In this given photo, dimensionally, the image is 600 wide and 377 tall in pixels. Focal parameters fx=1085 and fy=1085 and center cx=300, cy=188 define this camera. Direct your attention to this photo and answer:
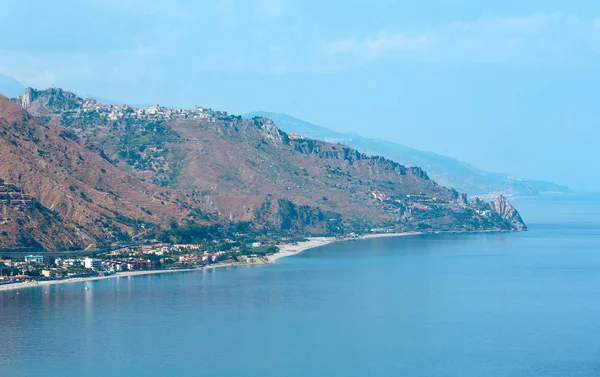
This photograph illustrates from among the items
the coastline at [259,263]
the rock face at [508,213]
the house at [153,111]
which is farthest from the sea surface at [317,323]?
the house at [153,111]

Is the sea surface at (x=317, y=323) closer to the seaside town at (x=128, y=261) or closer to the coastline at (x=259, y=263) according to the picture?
the coastline at (x=259, y=263)

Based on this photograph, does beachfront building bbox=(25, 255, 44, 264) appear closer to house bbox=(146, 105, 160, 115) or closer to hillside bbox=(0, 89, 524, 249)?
hillside bbox=(0, 89, 524, 249)

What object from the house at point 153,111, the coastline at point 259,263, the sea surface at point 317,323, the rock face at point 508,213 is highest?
the house at point 153,111

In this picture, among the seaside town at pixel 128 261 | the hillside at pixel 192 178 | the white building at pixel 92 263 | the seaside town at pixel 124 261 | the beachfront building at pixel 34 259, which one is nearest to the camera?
the seaside town at pixel 128 261

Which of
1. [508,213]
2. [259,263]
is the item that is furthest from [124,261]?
[508,213]

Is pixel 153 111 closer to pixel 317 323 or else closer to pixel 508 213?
pixel 508 213

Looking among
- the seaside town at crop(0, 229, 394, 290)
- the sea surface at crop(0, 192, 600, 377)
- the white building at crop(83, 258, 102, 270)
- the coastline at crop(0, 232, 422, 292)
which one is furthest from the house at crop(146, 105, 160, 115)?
the white building at crop(83, 258, 102, 270)
